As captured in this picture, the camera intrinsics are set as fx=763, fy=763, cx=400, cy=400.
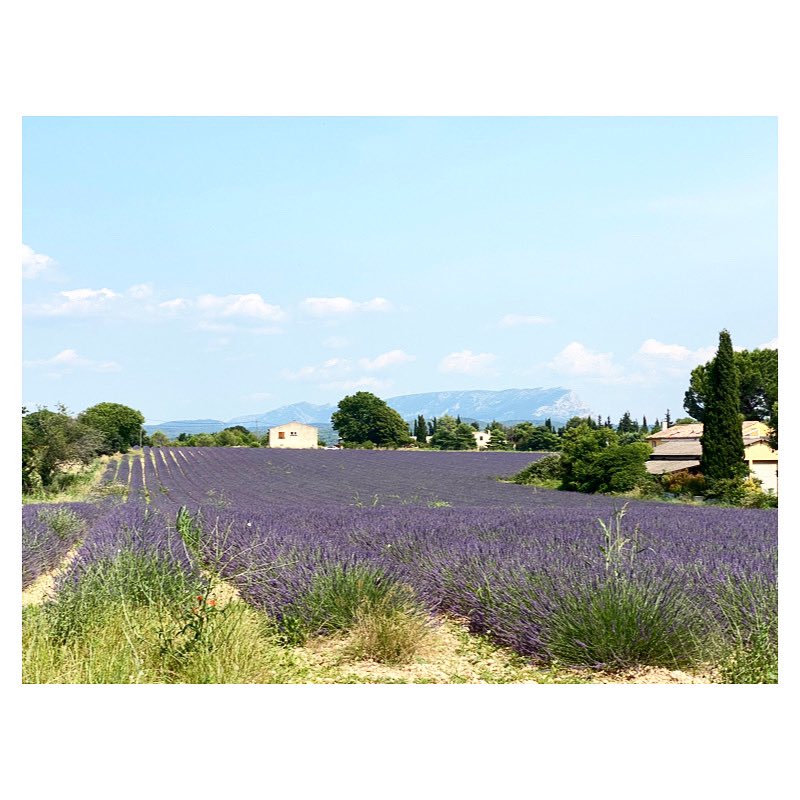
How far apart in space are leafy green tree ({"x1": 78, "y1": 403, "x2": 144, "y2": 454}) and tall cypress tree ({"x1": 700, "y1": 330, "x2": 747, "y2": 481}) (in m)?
12.0

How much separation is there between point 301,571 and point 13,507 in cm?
149

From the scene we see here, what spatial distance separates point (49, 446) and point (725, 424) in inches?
496

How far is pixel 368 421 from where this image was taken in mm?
15500

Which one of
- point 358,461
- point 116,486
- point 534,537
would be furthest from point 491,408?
point 534,537

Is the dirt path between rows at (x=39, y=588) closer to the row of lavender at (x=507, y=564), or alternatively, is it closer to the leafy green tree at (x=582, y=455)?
the row of lavender at (x=507, y=564)

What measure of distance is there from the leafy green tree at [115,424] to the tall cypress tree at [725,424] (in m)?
12.0

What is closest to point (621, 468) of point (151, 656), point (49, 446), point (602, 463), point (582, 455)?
point (602, 463)

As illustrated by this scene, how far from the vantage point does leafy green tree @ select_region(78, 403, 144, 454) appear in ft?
51.9

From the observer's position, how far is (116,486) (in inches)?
514

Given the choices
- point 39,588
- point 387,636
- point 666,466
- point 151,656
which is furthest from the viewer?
point 666,466

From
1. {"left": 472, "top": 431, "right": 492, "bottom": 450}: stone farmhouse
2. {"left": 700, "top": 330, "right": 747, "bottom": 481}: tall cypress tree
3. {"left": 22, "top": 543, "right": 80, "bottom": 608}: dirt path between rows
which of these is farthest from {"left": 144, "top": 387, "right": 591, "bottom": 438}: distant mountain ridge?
{"left": 472, "top": 431, "right": 492, "bottom": 450}: stone farmhouse

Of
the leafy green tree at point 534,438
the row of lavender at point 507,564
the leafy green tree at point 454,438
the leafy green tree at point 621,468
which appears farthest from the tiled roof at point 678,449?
the row of lavender at point 507,564

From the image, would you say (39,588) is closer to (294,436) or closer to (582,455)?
(582,455)

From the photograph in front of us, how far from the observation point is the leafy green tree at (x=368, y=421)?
14.6 m
